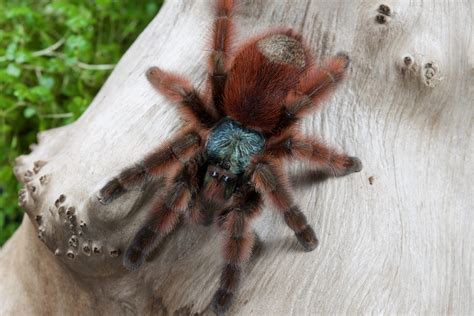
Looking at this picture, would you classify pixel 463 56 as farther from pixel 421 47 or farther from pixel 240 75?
pixel 240 75

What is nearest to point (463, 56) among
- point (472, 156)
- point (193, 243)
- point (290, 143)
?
point (472, 156)

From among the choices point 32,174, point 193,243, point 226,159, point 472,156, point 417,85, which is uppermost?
point 417,85

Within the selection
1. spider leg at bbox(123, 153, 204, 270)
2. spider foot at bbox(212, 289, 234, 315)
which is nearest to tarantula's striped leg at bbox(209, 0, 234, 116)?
spider leg at bbox(123, 153, 204, 270)

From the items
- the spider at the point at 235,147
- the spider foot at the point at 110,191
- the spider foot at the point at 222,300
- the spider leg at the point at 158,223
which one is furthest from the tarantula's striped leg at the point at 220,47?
the spider foot at the point at 222,300

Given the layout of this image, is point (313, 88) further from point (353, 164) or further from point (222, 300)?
point (222, 300)

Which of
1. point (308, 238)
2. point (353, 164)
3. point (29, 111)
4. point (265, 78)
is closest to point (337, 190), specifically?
point (353, 164)

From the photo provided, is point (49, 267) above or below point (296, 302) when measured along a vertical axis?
below

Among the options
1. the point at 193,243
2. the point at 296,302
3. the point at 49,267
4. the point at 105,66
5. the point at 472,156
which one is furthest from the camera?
the point at 105,66

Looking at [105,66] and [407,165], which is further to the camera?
[105,66]
